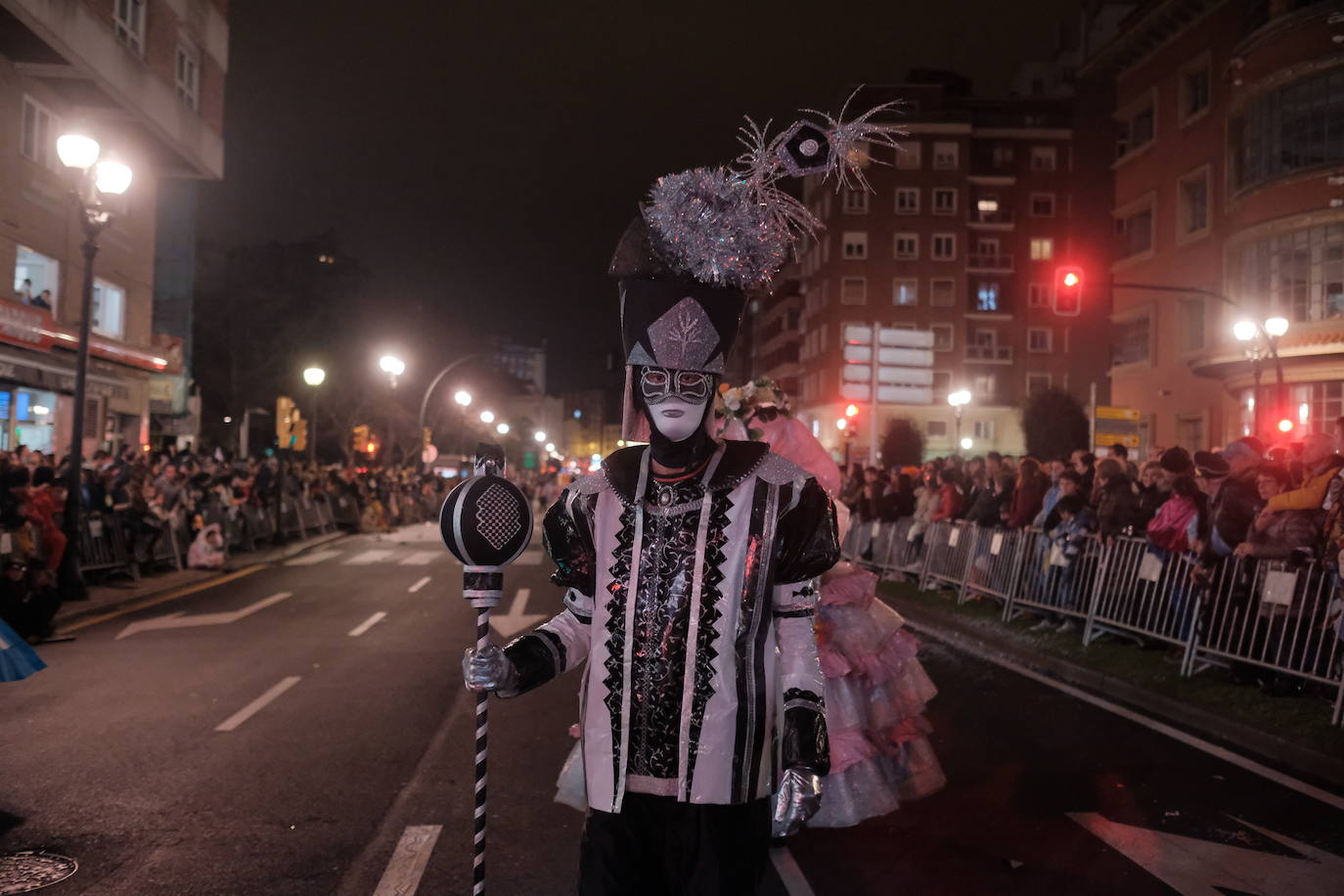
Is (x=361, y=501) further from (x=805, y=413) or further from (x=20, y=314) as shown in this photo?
(x=805, y=413)

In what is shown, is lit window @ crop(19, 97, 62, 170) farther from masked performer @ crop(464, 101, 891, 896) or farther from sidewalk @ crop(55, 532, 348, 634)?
masked performer @ crop(464, 101, 891, 896)

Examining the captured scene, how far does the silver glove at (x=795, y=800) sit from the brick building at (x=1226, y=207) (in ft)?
74.7

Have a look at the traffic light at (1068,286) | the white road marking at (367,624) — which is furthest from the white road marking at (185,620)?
the traffic light at (1068,286)

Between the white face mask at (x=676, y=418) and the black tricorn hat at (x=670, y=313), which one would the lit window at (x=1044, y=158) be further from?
the white face mask at (x=676, y=418)

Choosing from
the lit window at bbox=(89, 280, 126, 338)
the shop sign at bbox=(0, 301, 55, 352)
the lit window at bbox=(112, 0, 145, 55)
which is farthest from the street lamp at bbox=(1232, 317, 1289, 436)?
the lit window at bbox=(89, 280, 126, 338)

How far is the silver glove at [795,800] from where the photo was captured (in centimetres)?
265

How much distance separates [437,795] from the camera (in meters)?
5.96

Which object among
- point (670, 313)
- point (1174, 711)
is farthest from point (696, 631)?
point (1174, 711)

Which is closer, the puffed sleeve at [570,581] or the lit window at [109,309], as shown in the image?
the puffed sleeve at [570,581]

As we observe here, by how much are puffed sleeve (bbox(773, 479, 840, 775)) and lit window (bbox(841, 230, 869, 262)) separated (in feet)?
198

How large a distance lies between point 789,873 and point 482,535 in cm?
301

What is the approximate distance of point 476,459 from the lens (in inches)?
111

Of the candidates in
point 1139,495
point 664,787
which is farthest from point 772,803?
point 1139,495

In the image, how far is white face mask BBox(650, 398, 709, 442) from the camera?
2953 mm
